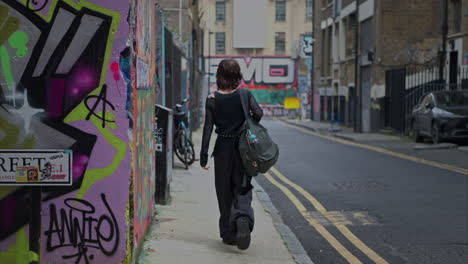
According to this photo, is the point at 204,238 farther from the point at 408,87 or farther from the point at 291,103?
the point at 291,103

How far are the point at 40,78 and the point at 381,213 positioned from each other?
568 centimetres

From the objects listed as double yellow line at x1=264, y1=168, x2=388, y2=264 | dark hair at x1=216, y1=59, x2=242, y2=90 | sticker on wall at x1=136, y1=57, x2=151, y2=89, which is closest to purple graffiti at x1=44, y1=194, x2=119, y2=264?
sticker on wall at x1=136, y1=57, x2=151, y2=89

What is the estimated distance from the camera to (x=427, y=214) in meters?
9.37

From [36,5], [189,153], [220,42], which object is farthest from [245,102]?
[220,42]

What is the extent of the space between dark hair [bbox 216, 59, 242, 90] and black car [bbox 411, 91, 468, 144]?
620 inches

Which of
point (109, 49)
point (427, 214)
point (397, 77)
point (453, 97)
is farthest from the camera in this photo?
point (397, 77)

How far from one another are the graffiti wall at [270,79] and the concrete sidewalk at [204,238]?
6638 cm

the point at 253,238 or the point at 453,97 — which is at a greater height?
the point at 453,97

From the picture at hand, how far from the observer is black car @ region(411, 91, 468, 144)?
21.2 meters

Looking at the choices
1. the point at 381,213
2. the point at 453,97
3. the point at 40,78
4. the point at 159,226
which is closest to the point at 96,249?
the point at 40,78

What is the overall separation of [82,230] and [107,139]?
28.6 inches

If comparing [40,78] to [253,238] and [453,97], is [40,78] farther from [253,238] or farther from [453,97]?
[453,97]

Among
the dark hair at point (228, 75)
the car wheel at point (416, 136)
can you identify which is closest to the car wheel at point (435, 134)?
the car wheel at point (416, 136)

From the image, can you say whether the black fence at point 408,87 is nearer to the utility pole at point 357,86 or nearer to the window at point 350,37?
the utility pole at point 357,86
